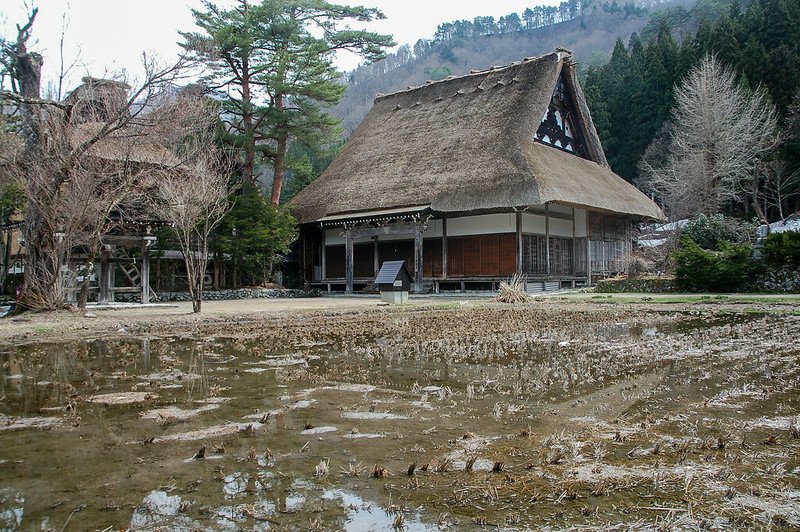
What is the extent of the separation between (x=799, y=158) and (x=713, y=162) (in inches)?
197

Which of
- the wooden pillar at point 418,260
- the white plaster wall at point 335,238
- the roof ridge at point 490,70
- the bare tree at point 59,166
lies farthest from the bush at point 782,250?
the bare tree at point 59,166

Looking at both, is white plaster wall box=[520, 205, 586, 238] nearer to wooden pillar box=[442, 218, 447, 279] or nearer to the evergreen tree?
wooden pillar box=[442, 218, 447, 279]

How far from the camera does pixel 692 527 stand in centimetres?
221

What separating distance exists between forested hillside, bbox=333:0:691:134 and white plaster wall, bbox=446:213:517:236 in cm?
4887

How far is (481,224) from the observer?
21.7 metres

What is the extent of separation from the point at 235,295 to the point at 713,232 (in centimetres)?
1854

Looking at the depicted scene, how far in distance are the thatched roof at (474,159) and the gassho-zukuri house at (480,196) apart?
6cm

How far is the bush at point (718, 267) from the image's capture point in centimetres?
1717

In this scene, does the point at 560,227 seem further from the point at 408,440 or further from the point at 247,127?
the point at 408,440

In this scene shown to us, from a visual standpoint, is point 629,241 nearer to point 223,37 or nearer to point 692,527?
point 223,37

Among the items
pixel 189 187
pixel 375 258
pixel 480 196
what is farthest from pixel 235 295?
pixel 480 196

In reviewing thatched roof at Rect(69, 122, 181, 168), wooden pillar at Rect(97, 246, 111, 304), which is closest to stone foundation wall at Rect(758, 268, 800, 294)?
thatched roof at Rect(69, 122, 181, 168)

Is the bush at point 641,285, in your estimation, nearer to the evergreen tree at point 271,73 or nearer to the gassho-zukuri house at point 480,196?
the gassho-zukuri house at point 480,196

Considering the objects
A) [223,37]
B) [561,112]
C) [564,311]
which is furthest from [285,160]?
[564,311]
